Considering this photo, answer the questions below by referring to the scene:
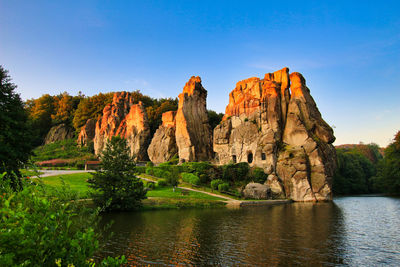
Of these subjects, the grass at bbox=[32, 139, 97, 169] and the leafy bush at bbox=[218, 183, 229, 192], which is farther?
the grass at bbox=[32, 139, 97, 169]

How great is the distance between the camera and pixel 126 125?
218 feet

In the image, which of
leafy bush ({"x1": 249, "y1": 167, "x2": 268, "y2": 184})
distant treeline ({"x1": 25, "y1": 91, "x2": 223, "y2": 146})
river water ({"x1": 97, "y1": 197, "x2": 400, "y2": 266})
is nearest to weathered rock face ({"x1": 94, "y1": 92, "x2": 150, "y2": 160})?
distant treeline ({"x1": 25, "y1": 91, "x2": 223, "y2": 146})

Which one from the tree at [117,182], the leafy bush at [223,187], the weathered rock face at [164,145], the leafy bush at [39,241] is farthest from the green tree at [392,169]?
the leafy bush at [39,241]

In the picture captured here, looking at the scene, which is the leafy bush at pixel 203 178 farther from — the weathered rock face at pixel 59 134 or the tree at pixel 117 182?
the weathered rock face at pixel 59 134

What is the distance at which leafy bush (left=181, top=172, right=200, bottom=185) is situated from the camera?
40.8 metres

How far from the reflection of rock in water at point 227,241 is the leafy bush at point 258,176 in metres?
18.6

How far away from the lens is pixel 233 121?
5297cm

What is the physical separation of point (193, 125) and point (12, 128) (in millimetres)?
39276

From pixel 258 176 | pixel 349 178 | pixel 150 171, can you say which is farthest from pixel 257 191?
pixel 349 178

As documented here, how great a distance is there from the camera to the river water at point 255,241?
12164mm

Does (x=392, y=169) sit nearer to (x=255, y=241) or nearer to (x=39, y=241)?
(x=255, y=241)

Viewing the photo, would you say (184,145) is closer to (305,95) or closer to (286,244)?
(305,95)

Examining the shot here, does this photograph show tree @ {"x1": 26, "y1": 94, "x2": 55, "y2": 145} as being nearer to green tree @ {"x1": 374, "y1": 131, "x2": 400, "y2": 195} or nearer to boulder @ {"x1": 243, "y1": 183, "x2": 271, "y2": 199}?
boulder @ {"x1": 243, "y1": 183, "x2": 271, "y2": 199}

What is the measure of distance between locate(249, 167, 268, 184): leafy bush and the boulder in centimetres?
258
